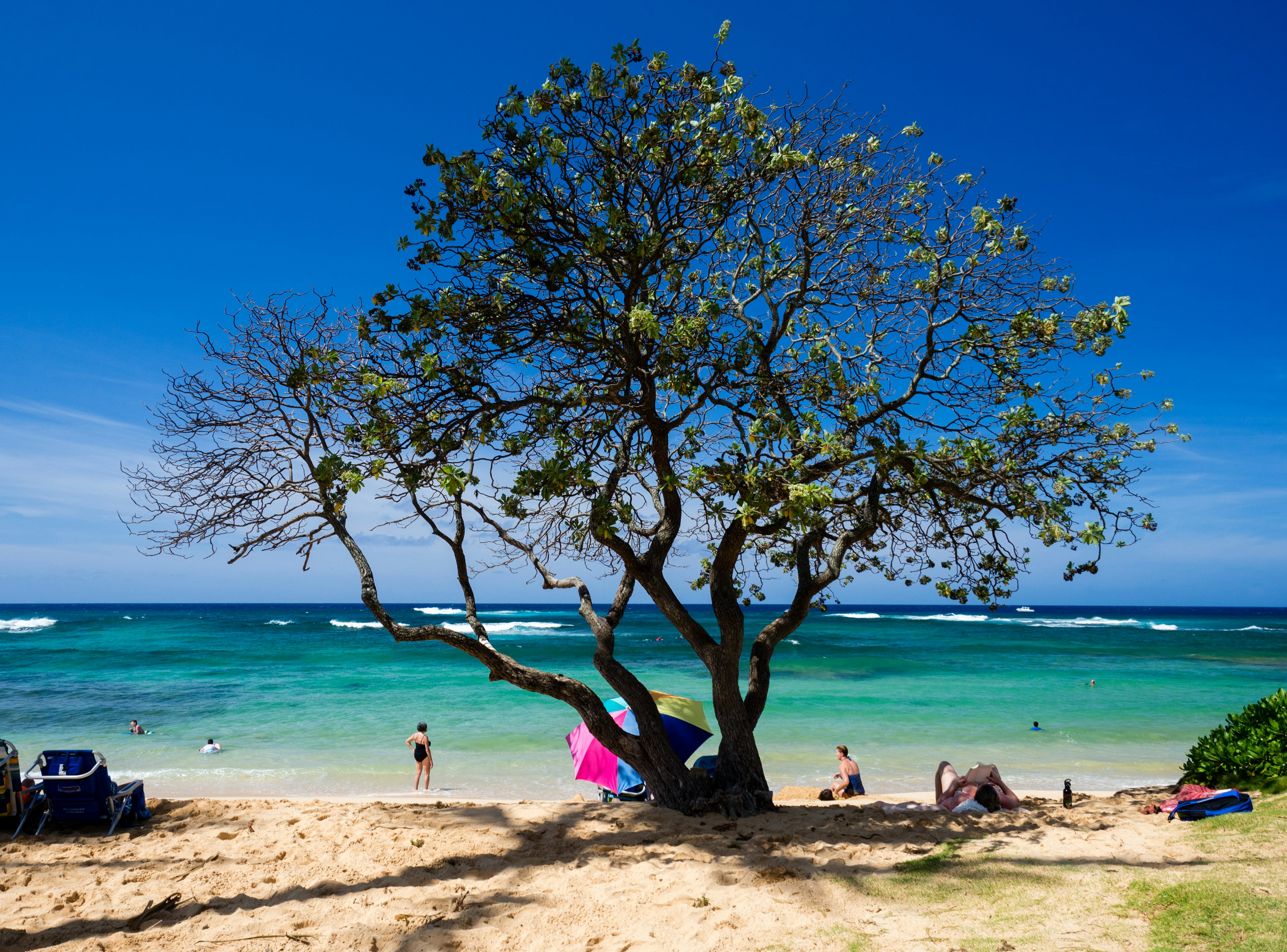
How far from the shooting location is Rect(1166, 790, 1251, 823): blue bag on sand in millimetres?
6363

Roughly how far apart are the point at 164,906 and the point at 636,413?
18.7 feet

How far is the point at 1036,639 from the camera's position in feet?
169

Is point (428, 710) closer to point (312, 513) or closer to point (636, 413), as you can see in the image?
point (312, 513)

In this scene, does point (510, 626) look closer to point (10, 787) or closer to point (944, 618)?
point (944, 618)

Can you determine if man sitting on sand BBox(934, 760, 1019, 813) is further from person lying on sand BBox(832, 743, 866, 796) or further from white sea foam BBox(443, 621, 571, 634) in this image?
white sea foam BBox(443, 621, 571, 634)

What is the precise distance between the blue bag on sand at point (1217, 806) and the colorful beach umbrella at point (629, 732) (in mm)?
4711

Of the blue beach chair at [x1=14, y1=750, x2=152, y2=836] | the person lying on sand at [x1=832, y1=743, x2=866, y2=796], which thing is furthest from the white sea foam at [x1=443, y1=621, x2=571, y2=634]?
the blue beach chair at [x1=14, y1=750, x2=152, y2=836]

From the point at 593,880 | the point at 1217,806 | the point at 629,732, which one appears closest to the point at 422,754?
the point at 629,732

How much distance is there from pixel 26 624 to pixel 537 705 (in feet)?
214

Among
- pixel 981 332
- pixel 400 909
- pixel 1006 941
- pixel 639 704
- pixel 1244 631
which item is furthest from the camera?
pixel 1244 631

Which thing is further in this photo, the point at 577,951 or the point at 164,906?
the point at 164,906

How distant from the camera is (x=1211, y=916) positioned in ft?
14.0

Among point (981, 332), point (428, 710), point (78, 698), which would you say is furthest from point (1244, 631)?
point (78, 698)

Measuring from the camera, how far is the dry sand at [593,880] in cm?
492
